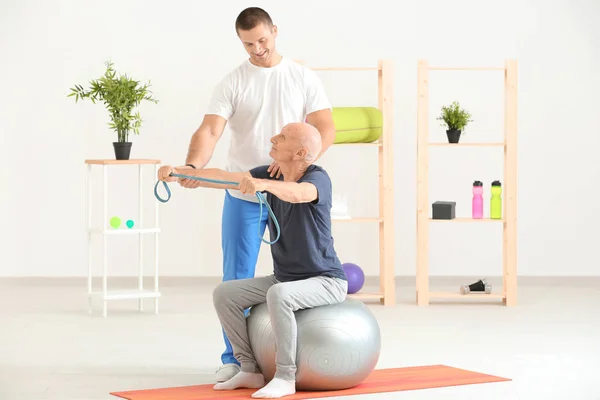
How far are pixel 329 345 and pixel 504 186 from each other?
112 inches

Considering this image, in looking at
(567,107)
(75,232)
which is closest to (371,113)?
(567,107)

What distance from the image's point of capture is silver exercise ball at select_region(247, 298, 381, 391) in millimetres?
3379

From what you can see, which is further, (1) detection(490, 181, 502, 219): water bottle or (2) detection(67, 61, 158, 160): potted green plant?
(1) detection(490, 181, 502, 219): water bottle

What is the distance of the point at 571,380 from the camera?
12.4 ft

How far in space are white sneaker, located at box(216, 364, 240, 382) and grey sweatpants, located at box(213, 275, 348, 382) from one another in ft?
0.36

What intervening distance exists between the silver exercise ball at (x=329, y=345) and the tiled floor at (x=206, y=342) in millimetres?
118

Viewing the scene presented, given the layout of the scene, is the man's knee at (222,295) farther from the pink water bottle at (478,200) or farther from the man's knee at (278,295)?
the pink water bottle at (478,200)

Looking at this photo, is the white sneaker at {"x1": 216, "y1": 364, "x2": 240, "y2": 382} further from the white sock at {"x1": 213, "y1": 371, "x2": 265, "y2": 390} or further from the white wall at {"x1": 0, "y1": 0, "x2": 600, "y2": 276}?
the white wall at {"x1": 0, "y1": 0, "x2": 600, "y2": 276}

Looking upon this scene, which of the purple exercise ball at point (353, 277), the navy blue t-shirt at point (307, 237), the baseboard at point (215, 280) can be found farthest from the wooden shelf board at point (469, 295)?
the navy blue t-shirt at point (307, 237)

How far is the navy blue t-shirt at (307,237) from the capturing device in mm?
3480

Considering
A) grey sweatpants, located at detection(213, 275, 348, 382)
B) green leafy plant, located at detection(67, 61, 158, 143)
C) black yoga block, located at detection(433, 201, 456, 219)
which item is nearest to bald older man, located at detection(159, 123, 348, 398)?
grey sweatpants, located at detection(213, 275, 348, 382)

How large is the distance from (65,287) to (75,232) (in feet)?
1.20

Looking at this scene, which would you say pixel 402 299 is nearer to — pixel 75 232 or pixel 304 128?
pixel 75 232

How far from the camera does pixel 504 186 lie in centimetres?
595
